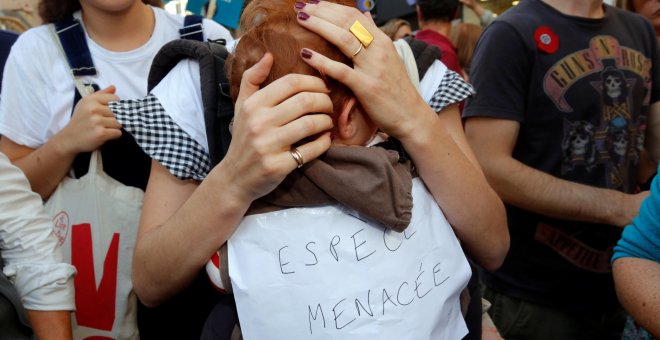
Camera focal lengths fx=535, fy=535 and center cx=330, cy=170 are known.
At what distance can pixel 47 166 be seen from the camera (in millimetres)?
1675

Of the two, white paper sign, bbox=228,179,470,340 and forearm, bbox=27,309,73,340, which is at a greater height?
white paper sign, bbox=228,179,470,340

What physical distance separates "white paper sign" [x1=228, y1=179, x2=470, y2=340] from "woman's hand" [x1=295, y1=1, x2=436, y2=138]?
227 millimetres

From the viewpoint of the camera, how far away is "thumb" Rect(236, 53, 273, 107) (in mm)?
1048

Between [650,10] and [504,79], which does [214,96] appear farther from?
[650,10]

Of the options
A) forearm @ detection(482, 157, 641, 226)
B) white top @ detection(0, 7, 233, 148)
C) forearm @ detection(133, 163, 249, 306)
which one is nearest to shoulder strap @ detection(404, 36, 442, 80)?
forearm @ detection(133, 163, 249, 306)

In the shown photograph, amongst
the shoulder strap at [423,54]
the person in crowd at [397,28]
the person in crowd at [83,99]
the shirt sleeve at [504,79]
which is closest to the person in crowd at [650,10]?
the shirt sleeve at [504,79]

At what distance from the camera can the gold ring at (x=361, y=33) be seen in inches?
43.8

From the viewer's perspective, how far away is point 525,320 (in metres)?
2.15

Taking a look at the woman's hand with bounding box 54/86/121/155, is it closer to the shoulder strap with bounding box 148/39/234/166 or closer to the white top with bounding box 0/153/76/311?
the white top with bounding box 0/153/76/311

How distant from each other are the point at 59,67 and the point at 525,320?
6.46 feet

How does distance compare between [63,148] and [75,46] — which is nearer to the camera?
[63,148]

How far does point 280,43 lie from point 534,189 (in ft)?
4.30

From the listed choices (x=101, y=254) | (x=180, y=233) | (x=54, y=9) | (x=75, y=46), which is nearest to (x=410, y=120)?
(x=180, y=233)

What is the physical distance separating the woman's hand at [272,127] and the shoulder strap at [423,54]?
0.38 m
